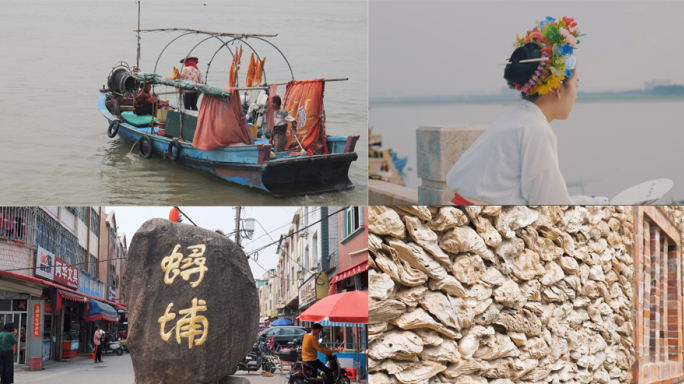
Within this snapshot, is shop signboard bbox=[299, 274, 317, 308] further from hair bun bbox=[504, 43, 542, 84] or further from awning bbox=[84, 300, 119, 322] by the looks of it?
hair bun bbox=[504, 43, 542, 84]

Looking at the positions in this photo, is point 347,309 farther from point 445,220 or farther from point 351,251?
point 445,220

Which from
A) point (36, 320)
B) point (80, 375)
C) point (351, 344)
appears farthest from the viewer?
point (80, 375)

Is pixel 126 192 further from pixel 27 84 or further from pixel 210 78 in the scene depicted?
pixel 27 84

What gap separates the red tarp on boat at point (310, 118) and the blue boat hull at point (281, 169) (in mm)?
237

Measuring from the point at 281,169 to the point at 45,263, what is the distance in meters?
3.30

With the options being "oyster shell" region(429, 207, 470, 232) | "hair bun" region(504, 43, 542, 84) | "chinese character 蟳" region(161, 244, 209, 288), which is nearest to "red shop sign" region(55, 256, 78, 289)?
"chinese character 蟳" region(161, 244, 209, 288)

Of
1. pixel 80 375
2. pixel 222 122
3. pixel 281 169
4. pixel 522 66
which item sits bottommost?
pixel 80 375

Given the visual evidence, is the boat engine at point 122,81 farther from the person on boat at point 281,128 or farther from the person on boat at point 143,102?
the person on boat at point 281,128

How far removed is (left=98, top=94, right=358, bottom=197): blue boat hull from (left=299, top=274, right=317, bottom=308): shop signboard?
2.94 meters

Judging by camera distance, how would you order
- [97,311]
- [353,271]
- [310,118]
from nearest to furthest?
[353,271]
[310,118]
[97,311]

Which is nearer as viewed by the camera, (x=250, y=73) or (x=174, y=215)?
(x=174, y=215)

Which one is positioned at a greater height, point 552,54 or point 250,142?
point 250,142

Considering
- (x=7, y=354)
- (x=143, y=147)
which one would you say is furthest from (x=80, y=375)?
(x=143, y=147)

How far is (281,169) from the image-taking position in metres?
7.80
